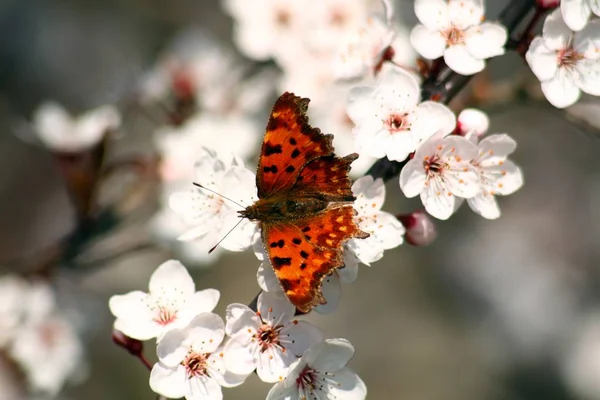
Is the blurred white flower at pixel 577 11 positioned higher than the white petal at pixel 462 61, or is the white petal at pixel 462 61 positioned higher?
the blurred white flower at pixel 577 11

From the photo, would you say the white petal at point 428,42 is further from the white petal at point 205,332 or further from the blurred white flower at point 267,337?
the white petal at point 205,332

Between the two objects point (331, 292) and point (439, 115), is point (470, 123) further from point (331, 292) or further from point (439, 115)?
point (331, 292)

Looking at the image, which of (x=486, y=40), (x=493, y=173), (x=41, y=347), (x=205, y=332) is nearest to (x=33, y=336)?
(x=41, y=347)

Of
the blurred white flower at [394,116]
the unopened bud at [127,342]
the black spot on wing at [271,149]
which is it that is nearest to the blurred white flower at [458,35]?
the blurred white flower at [394,116]

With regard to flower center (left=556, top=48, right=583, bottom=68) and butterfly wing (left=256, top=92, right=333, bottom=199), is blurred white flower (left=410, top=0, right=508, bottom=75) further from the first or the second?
butterfly wing (left=256, top=92, right=333, bottom=199)

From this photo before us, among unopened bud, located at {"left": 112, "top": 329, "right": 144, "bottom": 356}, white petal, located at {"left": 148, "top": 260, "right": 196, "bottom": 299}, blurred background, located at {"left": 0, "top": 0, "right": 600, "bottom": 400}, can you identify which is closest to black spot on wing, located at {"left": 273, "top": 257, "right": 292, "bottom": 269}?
white petal, located at {"left": 148, "top": 260, "right": 196, "bottom": 299}

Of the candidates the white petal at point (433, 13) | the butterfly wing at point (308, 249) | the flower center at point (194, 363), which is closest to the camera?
the butterfly wing at point (308, 249)
